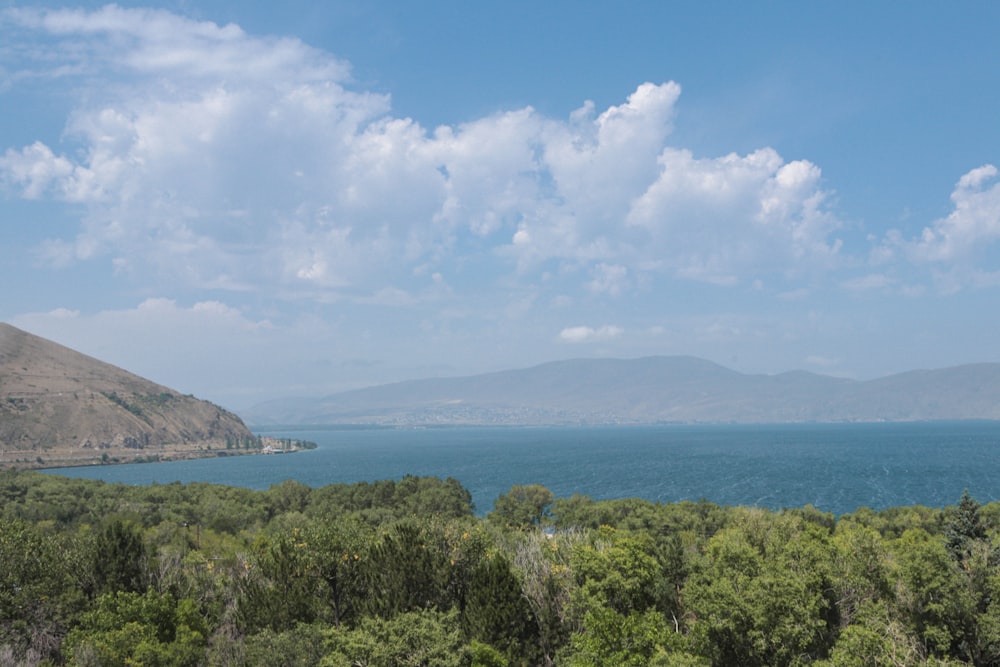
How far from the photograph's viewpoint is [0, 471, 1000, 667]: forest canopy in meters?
31.2

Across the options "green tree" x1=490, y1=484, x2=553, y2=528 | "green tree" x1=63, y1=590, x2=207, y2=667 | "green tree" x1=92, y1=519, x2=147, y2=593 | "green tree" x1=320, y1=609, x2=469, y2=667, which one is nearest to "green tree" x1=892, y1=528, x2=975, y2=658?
"green tree" x1=320, y1=609, x2=469, y2=667

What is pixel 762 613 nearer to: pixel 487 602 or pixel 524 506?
pixel 487 602

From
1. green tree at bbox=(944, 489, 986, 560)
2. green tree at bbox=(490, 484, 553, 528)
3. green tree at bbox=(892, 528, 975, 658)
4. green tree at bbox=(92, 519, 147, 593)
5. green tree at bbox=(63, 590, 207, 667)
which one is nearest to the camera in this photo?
green tree at bbox=(63, 590, 207, 667)

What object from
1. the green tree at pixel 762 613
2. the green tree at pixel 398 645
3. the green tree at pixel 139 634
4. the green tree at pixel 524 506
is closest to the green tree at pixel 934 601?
the green tree at pixel 762 613

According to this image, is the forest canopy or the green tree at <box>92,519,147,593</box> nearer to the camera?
the forest canopy

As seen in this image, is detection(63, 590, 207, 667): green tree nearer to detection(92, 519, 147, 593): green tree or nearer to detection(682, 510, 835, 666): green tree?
detection(92, 519, 147, 593): green tree

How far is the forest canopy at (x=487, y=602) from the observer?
31.2m

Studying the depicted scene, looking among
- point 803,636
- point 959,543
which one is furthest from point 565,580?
point 959,543

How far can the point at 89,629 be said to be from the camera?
35.1m

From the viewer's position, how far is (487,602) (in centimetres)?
3575

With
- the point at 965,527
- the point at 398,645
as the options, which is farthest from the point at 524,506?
the point at 398,645

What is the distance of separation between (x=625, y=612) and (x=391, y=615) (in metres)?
13.1

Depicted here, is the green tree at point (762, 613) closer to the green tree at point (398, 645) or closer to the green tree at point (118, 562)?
the green tree at point (398, 645)

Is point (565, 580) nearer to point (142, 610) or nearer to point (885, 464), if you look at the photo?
point (142, 610)
